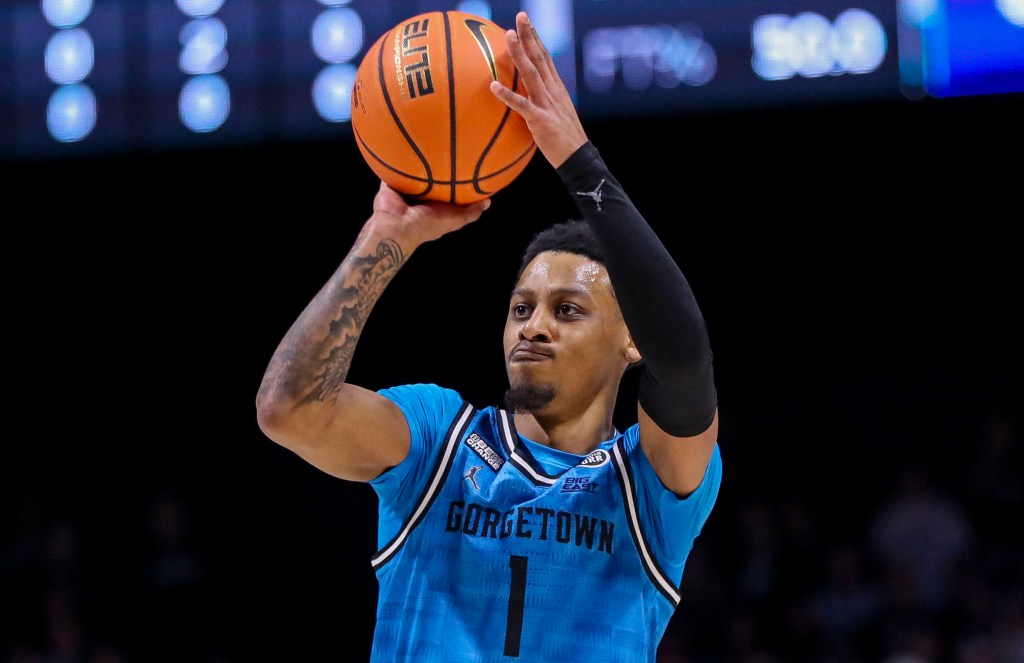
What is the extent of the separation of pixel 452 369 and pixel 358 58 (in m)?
3.42

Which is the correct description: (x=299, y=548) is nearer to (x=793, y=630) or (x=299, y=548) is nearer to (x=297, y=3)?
(x=793, y=630)

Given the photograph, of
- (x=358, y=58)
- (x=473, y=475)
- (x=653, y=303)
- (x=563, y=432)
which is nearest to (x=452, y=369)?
(x=358, y=58)

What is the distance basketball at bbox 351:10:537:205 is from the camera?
274 centimetres

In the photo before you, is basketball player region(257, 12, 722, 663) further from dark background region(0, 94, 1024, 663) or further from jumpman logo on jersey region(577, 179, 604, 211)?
dark background region(0, 94, 1024, 663)

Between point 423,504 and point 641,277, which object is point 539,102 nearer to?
point 641,277

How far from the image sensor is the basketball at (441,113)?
274cm

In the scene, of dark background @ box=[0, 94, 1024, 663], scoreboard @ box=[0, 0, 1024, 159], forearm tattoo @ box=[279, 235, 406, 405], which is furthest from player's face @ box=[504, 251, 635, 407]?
dark background @ box=[0, 94, 1024, 663]

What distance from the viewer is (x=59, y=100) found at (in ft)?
18.1

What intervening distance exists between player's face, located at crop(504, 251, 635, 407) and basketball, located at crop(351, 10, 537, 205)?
403 millimetres

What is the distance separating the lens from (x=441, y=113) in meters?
2.73

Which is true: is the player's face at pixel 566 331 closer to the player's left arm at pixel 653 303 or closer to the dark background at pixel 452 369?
the player's left arm at pixel 653 303

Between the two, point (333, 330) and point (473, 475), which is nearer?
point (333, 330)

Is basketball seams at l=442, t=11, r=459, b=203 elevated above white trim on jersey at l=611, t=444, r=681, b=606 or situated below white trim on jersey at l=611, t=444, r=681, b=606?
above

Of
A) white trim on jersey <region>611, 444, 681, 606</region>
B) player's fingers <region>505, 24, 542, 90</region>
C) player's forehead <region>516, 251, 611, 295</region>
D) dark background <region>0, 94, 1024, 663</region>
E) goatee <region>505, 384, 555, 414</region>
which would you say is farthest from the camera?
dark background <region>0, 94, 1024, 663</region>
